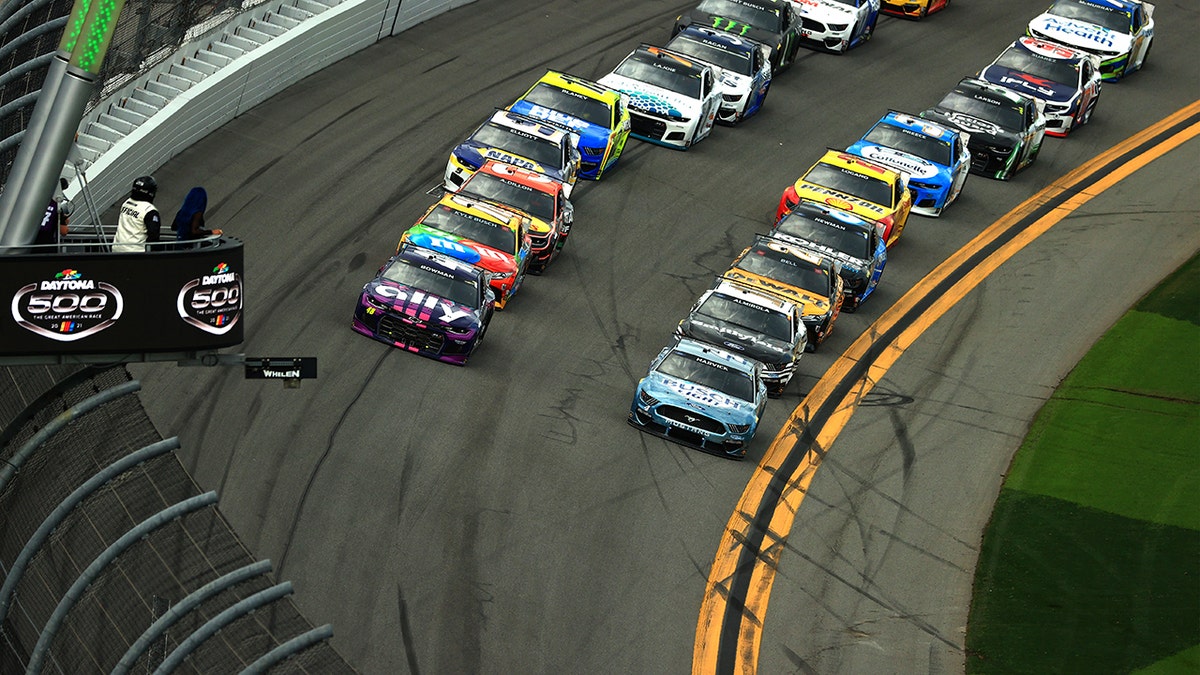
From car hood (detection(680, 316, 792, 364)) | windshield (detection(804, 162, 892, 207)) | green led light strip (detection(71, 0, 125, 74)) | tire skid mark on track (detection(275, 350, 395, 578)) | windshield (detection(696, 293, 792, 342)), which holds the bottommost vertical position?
tire skid mark on track (detection(275, 350, 395, 578))

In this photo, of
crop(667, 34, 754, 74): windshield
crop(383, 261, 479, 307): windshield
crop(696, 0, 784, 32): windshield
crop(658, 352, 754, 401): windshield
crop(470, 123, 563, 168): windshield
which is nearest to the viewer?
crop(658, 352, 754, 401): windshield

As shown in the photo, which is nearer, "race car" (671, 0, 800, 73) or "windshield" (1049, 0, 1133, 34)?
"race car" (671, 0, 800, 73)

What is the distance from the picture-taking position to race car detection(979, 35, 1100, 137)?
3509 cm

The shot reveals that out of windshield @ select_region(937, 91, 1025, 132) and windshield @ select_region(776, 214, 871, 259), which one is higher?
windshield @ select_region(937, 91, 1025, 132)

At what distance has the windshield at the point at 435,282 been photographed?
24797 millimetres

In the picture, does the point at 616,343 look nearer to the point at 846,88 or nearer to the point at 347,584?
the point at 347,584

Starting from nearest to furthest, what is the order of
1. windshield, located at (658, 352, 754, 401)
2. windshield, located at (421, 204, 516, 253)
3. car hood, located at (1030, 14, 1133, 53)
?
windshield, located at (658, 352, 754, 401), windshield, located at (421, 204, 516, 253), car hood, located at (1030, 14, 1133, 53)

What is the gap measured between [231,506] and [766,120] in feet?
55.2

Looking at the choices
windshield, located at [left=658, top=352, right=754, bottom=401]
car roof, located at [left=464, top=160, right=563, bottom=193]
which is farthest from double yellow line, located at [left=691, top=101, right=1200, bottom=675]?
car roof, located at [left=464, top=160, right=563, bottom=193]

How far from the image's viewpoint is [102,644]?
12.3 meters

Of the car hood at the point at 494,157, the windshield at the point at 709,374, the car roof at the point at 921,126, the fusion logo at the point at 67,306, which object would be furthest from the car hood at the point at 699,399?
the fusion logo at the point at 67,306

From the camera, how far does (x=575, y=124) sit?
30547mm

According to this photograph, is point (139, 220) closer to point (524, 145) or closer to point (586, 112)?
point (524, 145)

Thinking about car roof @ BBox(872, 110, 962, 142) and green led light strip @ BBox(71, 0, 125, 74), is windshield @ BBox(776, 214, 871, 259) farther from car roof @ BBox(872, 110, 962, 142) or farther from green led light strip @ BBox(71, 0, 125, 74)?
green led light strip @ BBox(71, 0, 125, 74)
